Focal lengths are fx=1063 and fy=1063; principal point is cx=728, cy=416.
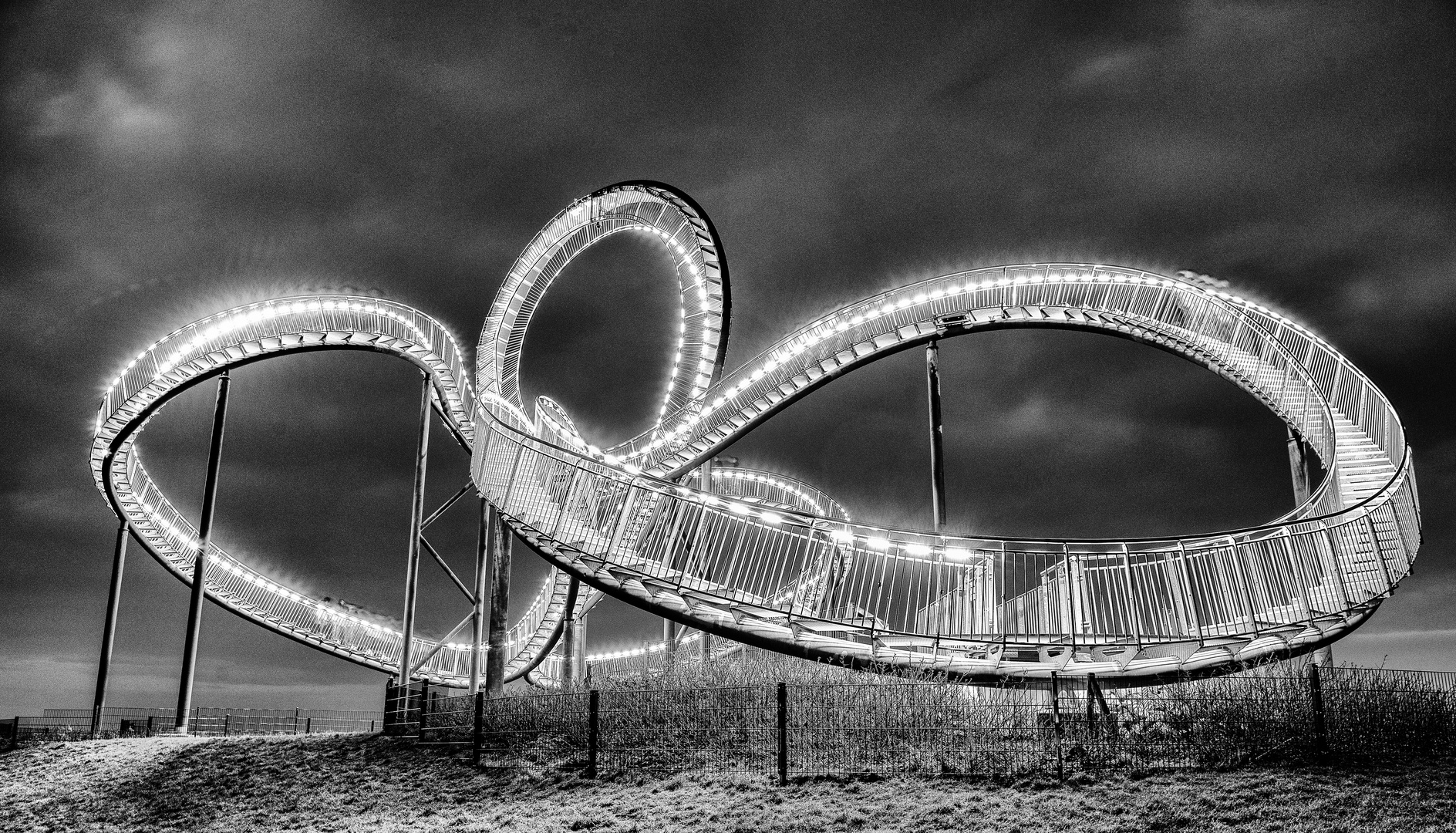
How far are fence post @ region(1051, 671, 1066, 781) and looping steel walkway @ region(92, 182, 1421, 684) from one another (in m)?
1.27

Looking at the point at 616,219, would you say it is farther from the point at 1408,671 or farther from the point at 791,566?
the point at 1408,671

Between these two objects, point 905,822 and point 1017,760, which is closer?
point 905,822

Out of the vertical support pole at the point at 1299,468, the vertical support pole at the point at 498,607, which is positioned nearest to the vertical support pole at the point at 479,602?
the vertical support pole at the point at 498,607

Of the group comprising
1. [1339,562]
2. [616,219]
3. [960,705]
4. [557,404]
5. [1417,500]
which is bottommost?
[960,705]

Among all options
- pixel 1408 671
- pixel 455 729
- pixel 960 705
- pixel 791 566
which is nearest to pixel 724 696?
pixel 791 566

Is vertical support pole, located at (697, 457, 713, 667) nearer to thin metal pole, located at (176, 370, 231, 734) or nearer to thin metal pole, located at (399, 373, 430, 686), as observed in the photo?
thin metal pole, located at (399, 373, 430, 686)

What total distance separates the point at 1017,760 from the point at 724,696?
150 inches

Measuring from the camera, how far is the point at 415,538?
19469 millimetres

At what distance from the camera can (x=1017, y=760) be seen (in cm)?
1227

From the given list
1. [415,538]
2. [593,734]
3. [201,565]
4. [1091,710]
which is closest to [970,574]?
[1091,710]

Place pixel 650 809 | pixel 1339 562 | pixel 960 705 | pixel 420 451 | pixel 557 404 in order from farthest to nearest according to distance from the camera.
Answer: pixel 557 404 < pixel 420 451 < pixel 1339 562 < pixel 960 705 < pixel 650 809

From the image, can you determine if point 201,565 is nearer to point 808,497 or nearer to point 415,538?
point 415,538

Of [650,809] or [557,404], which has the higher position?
[557,404]

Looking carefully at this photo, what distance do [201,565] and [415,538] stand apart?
676 centimetres
